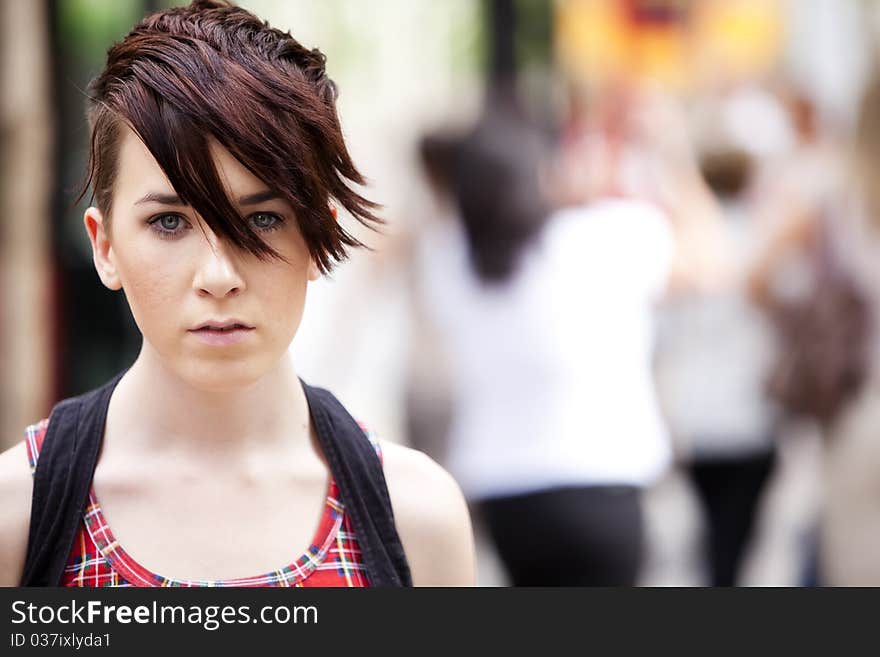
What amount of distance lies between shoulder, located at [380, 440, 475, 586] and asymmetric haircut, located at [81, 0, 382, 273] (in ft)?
1.09

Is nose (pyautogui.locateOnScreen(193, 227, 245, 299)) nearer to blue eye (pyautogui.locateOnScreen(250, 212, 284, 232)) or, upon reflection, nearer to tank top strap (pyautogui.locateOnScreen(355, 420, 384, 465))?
blue eye (pyautogui.locateOnScreen(250, 212, 284, 232))

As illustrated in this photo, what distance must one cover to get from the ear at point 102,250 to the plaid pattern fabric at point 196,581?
218 mm

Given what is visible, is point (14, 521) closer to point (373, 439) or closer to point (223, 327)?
point (223, 327)

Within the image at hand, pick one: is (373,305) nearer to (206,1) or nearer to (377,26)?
(377,26)

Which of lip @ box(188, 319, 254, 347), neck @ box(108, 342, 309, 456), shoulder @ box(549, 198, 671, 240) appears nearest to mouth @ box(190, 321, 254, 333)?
lip @ box(188, 319, 254, 347)

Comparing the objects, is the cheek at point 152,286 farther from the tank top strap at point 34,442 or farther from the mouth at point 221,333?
the tank top strap at point 34,442

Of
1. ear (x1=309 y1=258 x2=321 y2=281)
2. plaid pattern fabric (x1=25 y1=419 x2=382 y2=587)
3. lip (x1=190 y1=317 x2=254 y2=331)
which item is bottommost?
plaid pattern fabric (x1=25 y1=419 x2=382 y2=587)

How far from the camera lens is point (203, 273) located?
1681mm

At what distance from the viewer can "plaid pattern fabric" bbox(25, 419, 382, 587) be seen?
1729 millimetres

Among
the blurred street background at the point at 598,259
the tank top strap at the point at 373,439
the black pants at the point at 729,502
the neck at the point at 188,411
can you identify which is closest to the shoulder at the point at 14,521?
the neck at the point at 188,411

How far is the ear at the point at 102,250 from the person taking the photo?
179 cm

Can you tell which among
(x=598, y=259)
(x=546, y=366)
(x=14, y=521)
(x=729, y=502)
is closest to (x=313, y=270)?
(x=14, y=521)

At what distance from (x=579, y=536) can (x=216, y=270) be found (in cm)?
215

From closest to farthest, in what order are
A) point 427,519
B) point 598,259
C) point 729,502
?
point 427,519, point 598,259, point 729,502
